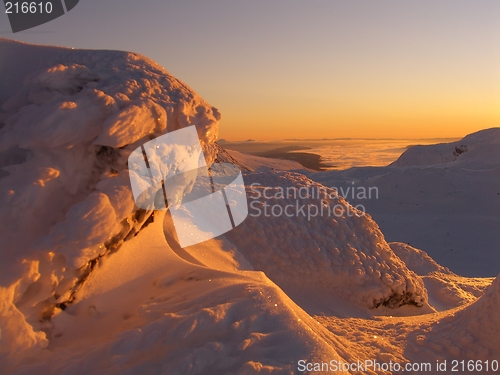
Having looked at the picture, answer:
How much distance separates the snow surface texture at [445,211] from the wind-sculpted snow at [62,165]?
245 inches

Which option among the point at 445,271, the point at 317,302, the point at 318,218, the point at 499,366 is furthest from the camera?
the point at 445,271

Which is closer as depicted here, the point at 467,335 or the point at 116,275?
the point at 116,275

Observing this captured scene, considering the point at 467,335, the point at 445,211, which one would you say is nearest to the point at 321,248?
the point at 467,335

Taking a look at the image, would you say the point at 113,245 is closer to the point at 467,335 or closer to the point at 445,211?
the point at 467,335

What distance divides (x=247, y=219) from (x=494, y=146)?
613 inches

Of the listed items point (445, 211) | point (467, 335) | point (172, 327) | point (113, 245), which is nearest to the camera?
point (172, 327)

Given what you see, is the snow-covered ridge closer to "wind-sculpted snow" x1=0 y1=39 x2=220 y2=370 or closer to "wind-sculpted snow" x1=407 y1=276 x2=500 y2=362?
"wind-sculpted snow" x1=407 y1=276 x2=500 y2=362

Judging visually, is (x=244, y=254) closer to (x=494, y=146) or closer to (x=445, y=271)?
(x=445, y=271)

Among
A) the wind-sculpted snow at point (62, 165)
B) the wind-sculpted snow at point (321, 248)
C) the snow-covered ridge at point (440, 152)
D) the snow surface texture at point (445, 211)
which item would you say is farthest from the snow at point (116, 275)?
the snow-covered ridge at point (440, 152)

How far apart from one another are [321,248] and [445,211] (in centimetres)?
723

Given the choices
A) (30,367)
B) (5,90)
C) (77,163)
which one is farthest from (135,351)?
(5,90)

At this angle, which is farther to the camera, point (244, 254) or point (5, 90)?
point (244, 254)

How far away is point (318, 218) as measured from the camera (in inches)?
132

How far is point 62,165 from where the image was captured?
4.83ft
